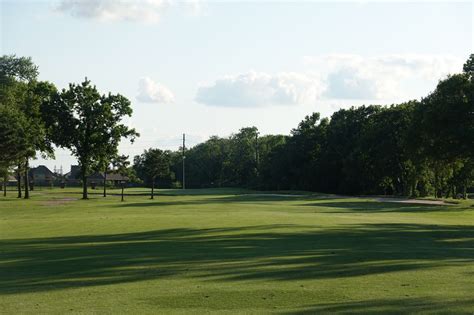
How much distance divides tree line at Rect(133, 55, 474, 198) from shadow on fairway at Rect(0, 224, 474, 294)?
27.3 m

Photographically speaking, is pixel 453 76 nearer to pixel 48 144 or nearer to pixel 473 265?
pixel 473 265

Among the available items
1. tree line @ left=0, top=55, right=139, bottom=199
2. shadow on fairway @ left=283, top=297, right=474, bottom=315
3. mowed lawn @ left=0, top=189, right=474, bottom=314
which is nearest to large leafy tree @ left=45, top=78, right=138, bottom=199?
tree line @ left=0, top=55, right=139, bottom=199

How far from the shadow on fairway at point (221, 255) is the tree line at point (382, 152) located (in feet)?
89.5

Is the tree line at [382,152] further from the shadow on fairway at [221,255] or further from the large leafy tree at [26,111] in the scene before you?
the shadow on fairway at [221,255]

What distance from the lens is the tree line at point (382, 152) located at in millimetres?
52844

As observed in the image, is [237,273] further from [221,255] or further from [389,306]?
[389,306]

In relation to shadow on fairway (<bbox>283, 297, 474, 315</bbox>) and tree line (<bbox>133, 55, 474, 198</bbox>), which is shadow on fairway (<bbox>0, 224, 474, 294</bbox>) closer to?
→ shadow on fairway (<bbox>283, 297, 474, 315</bbox>)

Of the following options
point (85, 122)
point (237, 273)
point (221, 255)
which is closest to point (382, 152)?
point (85, 122)

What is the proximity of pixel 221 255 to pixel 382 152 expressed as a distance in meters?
80.9

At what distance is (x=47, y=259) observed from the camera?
18031mm

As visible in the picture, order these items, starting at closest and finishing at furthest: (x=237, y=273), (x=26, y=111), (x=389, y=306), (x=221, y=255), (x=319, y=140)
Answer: (x=389, y=306) < (x=237, y=273) < (x=221, y=255) < (x=26, y=111) < (x=319, y=140)

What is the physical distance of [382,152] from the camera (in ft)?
314

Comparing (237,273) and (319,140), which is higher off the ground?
(319,140)

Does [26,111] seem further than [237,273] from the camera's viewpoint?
Yes
